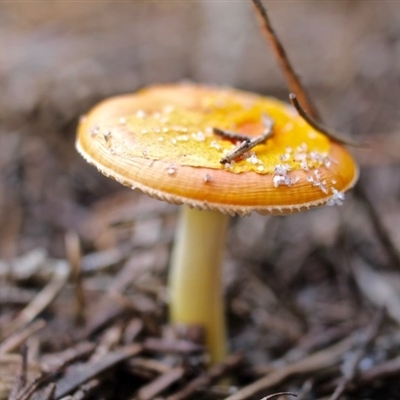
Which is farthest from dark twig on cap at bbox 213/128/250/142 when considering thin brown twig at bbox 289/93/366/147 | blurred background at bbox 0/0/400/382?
blurred background at bbox 0/0/400/382

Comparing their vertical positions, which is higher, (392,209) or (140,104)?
(140,104)

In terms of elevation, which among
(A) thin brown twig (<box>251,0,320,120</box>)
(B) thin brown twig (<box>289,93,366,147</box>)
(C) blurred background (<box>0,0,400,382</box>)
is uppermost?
(A) thin brown twig (<box>251,0,320,120</box>)

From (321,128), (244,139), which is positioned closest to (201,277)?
(244,139)

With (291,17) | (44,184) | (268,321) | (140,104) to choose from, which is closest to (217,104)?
(140,104)

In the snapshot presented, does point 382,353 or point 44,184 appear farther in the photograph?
point 44,184

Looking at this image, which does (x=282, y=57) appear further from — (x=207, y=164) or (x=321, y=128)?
(x=207, y=164)

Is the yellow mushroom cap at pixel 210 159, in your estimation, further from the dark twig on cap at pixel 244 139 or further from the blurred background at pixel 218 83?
the blurred background at pixel 218 83

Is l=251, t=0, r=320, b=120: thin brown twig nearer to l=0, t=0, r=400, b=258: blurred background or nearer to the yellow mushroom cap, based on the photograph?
the yellow mushroom cap

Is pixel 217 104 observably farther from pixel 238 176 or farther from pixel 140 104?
pixel 238 176
